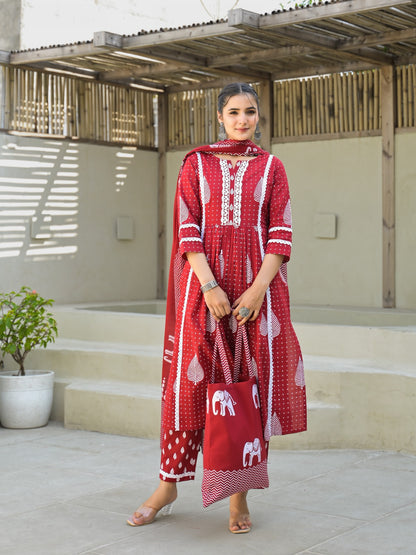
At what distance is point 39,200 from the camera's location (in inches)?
325

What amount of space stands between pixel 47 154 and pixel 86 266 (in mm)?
1140

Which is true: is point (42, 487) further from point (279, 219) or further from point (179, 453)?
point (279, 219)

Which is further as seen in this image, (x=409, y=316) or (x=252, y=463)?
(x=409, y=316)

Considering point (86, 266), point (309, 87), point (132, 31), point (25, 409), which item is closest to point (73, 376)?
point (25, 409)

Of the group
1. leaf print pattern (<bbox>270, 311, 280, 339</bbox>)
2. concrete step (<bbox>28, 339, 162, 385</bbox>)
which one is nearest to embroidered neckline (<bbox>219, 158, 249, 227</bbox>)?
leaf print pattern (<bbox>270, 311, 280, 339</bbox>)

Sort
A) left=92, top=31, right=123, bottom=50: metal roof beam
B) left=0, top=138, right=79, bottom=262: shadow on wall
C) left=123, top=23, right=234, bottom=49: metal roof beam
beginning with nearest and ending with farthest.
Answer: left=123, top=23, right=234, bottom=49: metal roof beam
left=92, top=31, right=123, bottom=50: metal roof beam
left=0, top=138, right=79, bottom=262: shadow on wall

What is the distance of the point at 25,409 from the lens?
6.00 metres

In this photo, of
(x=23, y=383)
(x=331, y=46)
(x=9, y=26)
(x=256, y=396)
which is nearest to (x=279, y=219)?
(x=256, y=396)

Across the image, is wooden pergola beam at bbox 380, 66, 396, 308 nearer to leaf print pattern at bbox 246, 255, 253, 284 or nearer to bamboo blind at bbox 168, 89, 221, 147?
bamboo blind at bbox 168, 89, 221, 147

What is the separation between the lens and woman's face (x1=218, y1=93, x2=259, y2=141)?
352 cm

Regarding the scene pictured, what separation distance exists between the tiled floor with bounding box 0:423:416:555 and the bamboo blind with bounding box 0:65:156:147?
3.80 meters

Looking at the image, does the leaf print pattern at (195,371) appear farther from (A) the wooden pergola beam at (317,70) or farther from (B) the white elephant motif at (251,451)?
(A) the wooden pergola beam at (317,70)

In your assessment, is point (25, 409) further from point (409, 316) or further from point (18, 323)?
point (409, 316)

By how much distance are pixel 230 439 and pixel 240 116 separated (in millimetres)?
1231
